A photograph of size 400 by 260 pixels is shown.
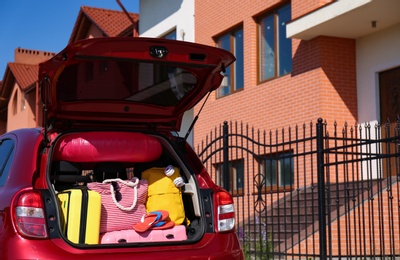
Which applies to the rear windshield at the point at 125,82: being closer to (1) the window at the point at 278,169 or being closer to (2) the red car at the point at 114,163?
(2) the red car at the point at 114,163

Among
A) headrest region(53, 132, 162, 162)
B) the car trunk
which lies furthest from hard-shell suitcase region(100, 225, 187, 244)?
headrest region(53, 132, 162, 162)

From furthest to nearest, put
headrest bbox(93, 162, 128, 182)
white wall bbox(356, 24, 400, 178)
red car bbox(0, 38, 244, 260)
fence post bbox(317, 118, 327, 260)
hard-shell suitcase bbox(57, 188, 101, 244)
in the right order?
white wall bbox(356, 24, 400, 178), fence post bbox(317, 118, 327, 260), headrest bbox(93, 162, 128, 182), hard-shell suitcase bbox(57, 188, 101, 244), red car bbox(0, 38, 244, 260)

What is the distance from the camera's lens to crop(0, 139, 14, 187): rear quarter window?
492 cm

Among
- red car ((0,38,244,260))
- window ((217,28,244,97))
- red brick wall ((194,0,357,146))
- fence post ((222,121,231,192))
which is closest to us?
red car ((0,38,244,260))

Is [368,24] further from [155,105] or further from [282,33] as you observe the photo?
[155,105]

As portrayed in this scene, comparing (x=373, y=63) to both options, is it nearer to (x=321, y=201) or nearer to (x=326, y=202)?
(x=326, y=202)

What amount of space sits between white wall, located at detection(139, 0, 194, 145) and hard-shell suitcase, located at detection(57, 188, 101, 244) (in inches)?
523

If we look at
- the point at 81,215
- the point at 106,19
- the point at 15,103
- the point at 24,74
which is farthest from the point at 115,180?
the point at 15,103

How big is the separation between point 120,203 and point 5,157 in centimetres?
96

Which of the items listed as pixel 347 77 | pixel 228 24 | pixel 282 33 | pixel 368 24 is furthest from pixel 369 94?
pixel 228 24

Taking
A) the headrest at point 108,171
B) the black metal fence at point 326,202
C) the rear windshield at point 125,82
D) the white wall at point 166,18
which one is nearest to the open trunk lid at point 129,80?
the rear windshield at point 125,82

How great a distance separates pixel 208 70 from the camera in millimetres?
5539

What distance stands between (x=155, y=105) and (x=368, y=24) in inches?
300

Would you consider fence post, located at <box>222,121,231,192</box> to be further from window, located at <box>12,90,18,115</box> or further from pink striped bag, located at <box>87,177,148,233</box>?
window, located at <box>12,90,18,115</box>
